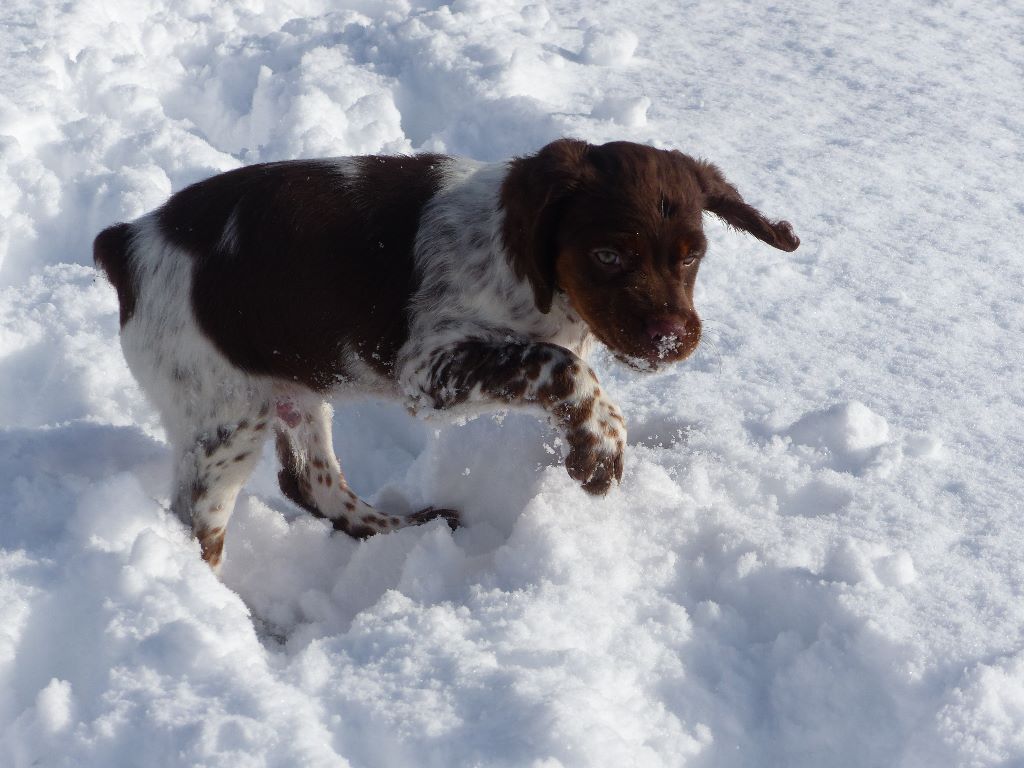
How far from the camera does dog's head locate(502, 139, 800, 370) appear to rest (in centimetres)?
288

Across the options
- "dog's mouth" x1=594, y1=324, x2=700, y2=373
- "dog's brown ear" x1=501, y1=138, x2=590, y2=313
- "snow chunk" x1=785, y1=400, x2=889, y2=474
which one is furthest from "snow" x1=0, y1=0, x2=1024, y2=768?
"dog's brown ear" x1=501, y1=138, x2=590, y2=313

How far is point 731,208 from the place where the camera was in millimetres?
3172

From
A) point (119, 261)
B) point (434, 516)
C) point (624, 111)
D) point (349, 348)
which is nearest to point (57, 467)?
point (119, 261)

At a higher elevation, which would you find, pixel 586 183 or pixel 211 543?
pixel 586 183

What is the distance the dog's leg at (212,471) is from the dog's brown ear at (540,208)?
105cm

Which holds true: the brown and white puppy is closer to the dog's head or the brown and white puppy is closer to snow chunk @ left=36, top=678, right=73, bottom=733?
the dog's head

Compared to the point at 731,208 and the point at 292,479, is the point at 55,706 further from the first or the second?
the point at 731,208

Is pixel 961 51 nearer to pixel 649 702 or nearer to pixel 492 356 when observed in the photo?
pixel 492 356

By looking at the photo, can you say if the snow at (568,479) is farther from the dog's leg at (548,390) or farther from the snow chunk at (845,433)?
the dog's leg at (548,390)

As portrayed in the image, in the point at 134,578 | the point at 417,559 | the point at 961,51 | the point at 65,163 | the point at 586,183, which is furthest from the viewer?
the point at 961,51

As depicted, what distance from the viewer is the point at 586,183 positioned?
2934mm

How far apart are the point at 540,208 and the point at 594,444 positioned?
27.9 inches

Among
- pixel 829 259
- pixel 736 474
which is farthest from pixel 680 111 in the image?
pixel 736 474

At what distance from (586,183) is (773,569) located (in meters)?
1.19
